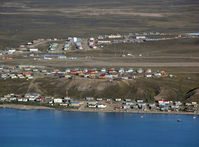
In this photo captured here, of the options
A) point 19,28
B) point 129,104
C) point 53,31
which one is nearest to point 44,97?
point 129,104

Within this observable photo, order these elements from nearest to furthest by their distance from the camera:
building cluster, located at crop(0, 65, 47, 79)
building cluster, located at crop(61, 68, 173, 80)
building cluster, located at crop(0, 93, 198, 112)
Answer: building cluster, located at crop(0, 93, 198, 112) → building cluster, located at crop(61, 68, 173, 80) → building cluster, located at crop(0, 65, 47, 79)

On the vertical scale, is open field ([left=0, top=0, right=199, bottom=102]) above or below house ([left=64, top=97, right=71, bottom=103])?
above

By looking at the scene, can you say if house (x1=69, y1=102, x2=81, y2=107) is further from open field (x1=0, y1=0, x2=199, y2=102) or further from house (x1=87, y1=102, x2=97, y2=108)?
open field (x1=0, y1=0, x2=199, y2=102)

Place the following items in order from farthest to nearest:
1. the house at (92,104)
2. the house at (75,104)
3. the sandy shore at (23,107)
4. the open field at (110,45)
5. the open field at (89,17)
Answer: the open field at (89,17)
the open field at (110,45)
the house at (75,104)
the sandy shore at (23,107)
the house at (92,104)

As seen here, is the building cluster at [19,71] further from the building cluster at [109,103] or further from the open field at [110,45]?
the building cluster at [109,103]

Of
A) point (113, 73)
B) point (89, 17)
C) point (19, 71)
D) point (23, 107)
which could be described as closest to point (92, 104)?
point (23, 107)

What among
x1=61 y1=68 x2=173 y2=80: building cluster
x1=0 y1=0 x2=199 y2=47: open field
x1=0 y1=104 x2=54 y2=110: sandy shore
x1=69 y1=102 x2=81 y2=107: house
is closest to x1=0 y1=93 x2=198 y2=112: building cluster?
x1=69 y1=102 x2=81 y2=107: house

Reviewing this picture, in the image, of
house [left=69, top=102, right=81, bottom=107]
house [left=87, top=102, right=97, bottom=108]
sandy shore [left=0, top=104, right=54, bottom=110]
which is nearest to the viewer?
house [left=87, top=102, right=97, bottom=108]

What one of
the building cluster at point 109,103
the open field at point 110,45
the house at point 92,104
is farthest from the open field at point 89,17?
the house at point 92,104

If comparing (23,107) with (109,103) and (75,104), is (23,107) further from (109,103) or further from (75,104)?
(109,103)

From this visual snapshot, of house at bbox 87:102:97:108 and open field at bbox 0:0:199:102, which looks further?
open field at bbox 0:0:199:102
